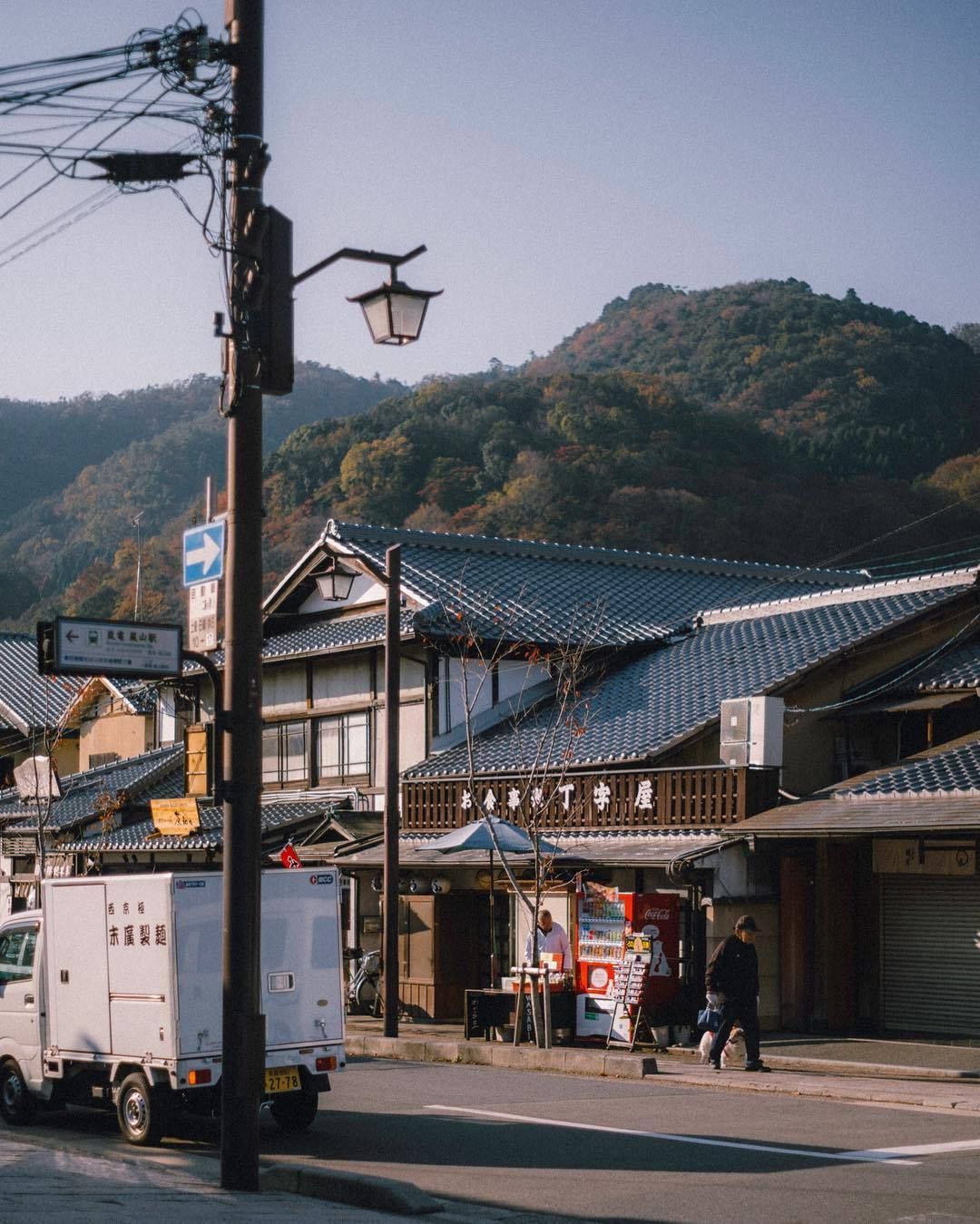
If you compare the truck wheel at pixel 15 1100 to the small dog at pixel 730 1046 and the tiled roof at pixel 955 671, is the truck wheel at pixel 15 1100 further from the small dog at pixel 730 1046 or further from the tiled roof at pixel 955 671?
the tiled roof at pixel 955 671

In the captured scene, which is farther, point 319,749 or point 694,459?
point 694,459

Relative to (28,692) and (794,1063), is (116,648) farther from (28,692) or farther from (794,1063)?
(28,692)

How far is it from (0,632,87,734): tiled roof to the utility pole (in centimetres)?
3215

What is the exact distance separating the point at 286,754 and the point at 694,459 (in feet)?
119

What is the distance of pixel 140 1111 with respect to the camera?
540 inches

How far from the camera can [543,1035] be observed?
2120 centimetres

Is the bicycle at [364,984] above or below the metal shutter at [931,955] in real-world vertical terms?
below

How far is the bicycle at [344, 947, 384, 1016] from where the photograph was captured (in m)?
29.0

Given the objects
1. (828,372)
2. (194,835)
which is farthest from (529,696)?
(828,372)

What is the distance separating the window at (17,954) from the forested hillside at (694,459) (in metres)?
46.3

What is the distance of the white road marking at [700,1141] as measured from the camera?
40.0 feet

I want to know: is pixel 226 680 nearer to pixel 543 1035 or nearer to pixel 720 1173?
pixel 720 1173

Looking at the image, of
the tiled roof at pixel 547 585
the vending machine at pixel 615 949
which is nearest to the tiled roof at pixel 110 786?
the tiled roof at pixel 547 585

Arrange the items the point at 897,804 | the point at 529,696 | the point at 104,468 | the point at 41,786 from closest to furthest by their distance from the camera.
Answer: the point at 897,804, the point at 529,696, the point at 41,786, the point at 104,468
